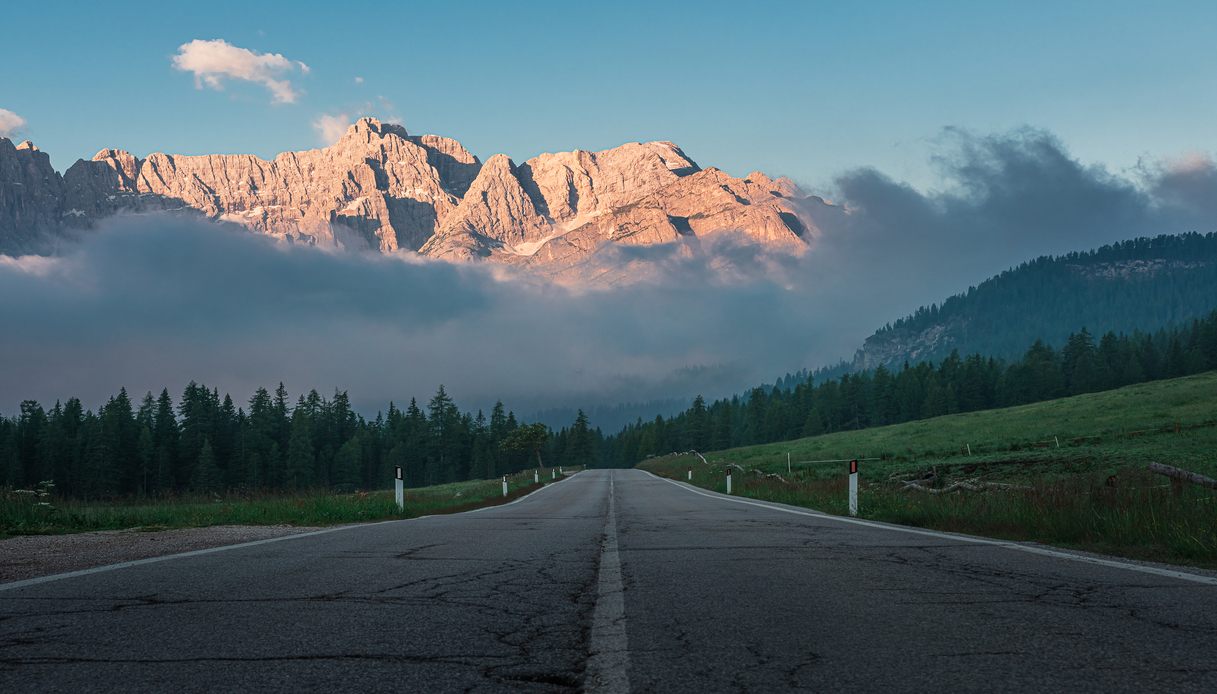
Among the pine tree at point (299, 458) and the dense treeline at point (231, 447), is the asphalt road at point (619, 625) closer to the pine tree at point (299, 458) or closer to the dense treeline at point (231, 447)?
the dense treeline at point (231, 447)

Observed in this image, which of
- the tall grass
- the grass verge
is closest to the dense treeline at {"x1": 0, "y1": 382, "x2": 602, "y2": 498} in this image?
the grass verge

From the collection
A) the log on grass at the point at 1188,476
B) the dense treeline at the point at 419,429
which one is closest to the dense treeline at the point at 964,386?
the dense treeline at the point at 419,429

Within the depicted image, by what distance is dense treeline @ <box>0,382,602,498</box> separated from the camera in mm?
82500

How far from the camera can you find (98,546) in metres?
9.67

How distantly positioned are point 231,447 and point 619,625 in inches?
4137

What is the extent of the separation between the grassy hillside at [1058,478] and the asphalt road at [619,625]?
8.94ft

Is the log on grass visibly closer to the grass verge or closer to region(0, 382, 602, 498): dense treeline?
the grass verge

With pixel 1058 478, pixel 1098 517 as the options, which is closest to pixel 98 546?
pixel 1098 517

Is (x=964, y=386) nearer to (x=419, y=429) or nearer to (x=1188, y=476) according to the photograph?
(x=419, y=429)

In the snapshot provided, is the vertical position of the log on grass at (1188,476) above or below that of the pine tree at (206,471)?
above

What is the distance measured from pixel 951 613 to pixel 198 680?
13.5 ft

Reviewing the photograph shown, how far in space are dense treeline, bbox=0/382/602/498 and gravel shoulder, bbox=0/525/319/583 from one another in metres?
43.7

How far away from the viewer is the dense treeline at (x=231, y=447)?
8250cm

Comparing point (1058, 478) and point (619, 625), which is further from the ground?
point (619, 625)
